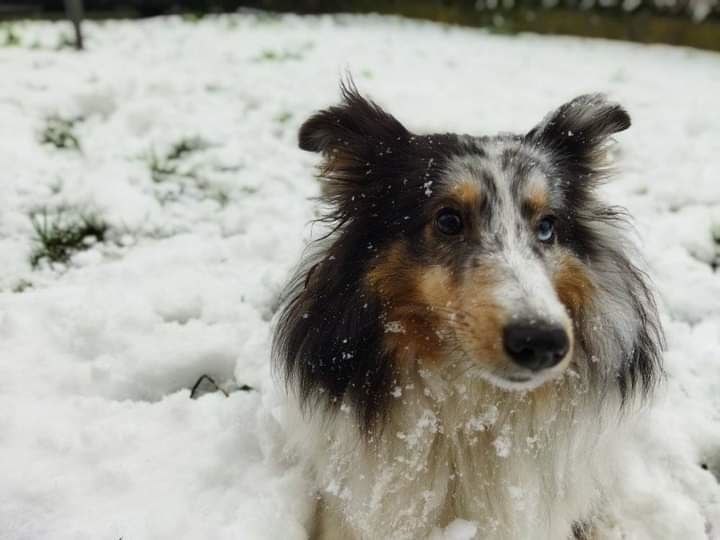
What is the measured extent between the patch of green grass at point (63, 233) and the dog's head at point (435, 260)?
1613mm

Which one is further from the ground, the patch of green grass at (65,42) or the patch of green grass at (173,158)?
the patch of green grass at (65,42)

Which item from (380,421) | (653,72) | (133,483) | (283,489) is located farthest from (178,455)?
(653,72)

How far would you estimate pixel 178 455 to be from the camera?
2152mm

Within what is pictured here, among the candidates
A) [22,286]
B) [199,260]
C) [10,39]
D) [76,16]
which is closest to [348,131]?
[199,260]

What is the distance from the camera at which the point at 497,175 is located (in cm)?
196

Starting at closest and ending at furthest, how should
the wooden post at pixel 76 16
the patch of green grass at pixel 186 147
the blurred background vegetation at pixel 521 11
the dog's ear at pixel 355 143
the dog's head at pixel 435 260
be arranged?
1. the dog's head at pixel 435 260
2. the dog's ear at pixel 355 143
3. the patch of green grass at pixel 186 147
4. the wooden post at pixel 76 16
5. the blurred background vegetation at pixel 521 11

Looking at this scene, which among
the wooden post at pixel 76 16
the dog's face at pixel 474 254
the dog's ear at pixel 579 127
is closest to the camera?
the dog's face at pixel 474 254

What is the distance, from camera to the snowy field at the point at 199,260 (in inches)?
80.7

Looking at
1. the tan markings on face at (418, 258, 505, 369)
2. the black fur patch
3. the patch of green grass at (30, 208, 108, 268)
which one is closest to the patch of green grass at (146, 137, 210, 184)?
the patch of green grass at (30, 208, 108, 268)

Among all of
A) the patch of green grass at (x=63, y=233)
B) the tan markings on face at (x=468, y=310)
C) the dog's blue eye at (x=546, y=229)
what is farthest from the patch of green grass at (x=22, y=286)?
the dog's blue eye at (x=546, y=229)

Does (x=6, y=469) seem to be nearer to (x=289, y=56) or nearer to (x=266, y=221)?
(x=266, y=221)

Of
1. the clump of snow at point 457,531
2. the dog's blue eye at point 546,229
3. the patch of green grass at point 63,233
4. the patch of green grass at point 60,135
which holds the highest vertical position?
the dog's blue eye at point 546,229

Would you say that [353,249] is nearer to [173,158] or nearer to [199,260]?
[199,260]

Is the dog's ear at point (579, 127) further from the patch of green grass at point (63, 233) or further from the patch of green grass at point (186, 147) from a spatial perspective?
the patch of green grass at point (186, 147)
